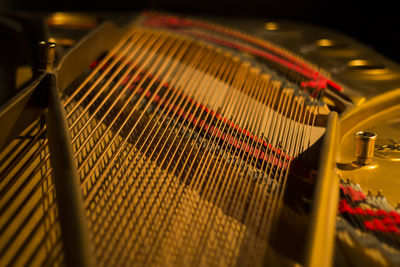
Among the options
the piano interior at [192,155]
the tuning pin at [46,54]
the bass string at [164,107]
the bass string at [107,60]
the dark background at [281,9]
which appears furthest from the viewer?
the dark background at [281,9]

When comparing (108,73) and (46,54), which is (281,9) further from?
(46,54)

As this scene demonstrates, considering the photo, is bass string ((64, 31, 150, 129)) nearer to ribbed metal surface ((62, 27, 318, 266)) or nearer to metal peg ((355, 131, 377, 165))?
ribbed metal surface ((62, 27, 318, 266))

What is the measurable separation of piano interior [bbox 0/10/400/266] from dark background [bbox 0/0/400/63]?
1.19 meters

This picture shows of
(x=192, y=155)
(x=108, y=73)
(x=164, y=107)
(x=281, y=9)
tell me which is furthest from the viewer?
(x=281, y=9)

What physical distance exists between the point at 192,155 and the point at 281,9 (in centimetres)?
242

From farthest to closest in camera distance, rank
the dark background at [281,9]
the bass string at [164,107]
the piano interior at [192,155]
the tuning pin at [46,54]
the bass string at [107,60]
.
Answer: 1. the dark background at [281,9]
2. the bass string at [107,60]
3. the tuning pin at [46,54]
4. the bass string at [164,107]
5. the piano interior at [192,155]

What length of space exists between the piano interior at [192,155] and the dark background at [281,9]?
3.92ft

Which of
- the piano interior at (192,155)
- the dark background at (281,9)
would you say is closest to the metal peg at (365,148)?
the piano interior at (192,155)

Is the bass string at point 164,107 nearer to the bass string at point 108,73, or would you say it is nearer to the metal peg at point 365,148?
the bass string at point 108,73

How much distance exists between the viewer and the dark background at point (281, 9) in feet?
10.8

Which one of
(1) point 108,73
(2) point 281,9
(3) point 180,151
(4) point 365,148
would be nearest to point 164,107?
(3) point 180,151

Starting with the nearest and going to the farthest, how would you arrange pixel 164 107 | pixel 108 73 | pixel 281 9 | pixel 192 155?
pixel 192 155, pixel 164 107, pixel 108 73, pixel 281 9

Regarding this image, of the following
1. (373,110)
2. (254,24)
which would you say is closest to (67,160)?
(373,110)

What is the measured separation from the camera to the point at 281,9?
3.49 metres
